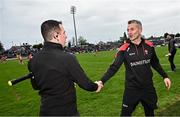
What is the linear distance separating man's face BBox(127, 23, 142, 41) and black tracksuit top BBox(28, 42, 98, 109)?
2.20m

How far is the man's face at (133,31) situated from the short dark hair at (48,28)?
2.27 meters

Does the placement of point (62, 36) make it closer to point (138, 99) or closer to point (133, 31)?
point (133, 31)

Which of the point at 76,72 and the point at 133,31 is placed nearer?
the point at 76,72

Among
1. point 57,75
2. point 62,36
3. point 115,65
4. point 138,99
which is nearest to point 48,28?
point 62,36

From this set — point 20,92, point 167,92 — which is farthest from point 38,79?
point 20,92

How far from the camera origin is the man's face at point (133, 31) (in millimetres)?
6680

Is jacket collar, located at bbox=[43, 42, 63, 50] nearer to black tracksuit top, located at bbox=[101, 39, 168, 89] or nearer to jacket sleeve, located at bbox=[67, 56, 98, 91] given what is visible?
jacket sleeve, located at bbox=[67, 56, 98, 91]

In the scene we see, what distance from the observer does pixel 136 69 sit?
6.73m

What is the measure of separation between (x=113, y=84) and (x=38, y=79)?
1234cm

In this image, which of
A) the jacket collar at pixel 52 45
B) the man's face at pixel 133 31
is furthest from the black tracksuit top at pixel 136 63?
the jacket collar at pixel 52 45

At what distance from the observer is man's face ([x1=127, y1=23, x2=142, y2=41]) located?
6.68 metres

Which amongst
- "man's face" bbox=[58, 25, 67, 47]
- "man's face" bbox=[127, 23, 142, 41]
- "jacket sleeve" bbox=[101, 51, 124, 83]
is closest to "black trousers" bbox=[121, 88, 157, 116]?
"jacket sleeve" bbox=[101, 51, 124, 83]

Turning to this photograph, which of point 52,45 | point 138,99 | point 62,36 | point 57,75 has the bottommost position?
point 138,99

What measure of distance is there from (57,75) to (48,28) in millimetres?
600
